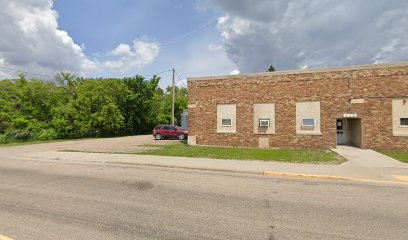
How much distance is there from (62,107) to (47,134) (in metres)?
4.29

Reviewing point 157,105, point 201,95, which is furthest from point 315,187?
point 157,105

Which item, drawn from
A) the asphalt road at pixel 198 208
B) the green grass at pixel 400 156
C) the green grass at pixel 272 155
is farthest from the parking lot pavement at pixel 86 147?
the green grass at pixel 400 156

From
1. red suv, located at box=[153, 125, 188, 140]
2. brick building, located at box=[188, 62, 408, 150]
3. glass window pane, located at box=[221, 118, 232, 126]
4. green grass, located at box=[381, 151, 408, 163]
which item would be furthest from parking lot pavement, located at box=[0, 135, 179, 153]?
green grass, located at box=[381, 151, 408, 163]

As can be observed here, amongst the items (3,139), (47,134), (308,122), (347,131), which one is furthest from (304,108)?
(3,139)

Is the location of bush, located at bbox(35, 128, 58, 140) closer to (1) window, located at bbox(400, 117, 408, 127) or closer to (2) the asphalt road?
(2) the asphalt road

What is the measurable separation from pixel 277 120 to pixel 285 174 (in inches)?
314

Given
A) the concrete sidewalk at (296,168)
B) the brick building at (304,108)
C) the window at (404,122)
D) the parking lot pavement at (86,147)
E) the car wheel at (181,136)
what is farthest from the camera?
the car wheel at (181,136)

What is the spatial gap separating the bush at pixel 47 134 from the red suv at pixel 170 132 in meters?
14.7

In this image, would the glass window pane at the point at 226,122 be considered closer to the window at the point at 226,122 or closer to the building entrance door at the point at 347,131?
the window at the point at 226,122

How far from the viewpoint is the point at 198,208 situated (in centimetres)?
488

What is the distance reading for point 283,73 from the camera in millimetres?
15086

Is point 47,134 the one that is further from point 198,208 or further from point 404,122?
point 404,122

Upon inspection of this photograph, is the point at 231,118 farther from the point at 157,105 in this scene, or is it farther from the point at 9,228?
the point at 157,105

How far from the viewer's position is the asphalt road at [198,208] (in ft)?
12.4
